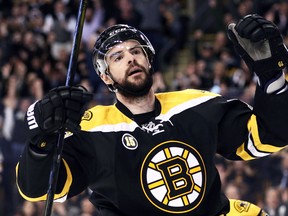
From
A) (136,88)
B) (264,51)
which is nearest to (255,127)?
(264,51)

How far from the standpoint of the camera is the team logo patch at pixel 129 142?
12.6 feet

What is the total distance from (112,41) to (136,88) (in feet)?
0.85

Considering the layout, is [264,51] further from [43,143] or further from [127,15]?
[127,15]

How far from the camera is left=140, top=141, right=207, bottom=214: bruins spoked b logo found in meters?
3.79

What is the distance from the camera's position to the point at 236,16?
8914mm

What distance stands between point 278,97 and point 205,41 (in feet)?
19.9

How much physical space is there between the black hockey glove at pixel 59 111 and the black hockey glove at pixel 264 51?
26.7 inches

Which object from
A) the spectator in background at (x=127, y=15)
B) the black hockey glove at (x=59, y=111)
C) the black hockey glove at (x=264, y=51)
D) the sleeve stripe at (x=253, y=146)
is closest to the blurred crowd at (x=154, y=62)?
the spectator in background at (x=127, y=15)

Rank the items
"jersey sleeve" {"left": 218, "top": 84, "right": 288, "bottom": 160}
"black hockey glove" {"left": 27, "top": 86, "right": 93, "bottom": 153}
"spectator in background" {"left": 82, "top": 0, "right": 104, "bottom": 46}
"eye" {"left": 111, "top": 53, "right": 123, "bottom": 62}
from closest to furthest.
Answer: "black hockey glove" {"left": 27, "top": 86, "right": 93, "bottom": 153} < "jersey sleeve" {"left": 218, "top": 84, "right": 288, "bottom": 160} < "eye" {"left": 111, "top": 53, "right": 123, "bottom": 62} < "spectator in background" {"left": 82, "top": 0, "right": 104, "bottom": 46}

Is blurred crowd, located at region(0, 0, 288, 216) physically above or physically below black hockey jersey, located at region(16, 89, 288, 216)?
below

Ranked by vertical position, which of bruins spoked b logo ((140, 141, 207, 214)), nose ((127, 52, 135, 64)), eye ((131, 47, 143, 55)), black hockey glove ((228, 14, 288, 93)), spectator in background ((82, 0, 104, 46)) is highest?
black hockey glove ((228, 14, 288, 93))

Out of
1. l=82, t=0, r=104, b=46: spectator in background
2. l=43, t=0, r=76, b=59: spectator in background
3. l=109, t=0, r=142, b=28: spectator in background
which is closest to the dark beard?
l=109, t=0, r=142, b=28: spectator in background

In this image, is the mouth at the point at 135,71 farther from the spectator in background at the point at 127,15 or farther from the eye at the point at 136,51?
the spectator in background at the point at 127,15

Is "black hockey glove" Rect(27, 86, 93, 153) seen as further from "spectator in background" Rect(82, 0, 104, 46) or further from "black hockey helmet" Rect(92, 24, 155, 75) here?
"spectator in background" Rect(82, 0, 104, 46)
